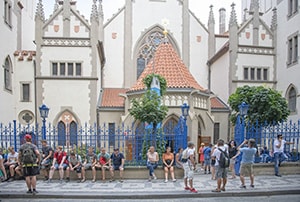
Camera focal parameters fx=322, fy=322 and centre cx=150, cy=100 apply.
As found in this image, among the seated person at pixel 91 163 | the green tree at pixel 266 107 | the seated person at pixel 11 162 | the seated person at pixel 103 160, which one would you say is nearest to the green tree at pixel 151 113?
the seated person at pixel 103 160

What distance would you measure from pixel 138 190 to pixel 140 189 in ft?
0.60

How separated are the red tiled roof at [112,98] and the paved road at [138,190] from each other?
10600 millimetres

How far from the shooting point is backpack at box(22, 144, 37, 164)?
960cm

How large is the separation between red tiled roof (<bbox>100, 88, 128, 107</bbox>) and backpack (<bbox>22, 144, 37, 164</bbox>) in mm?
12673

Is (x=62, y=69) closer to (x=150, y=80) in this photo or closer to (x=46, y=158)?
(x=150, y=80)

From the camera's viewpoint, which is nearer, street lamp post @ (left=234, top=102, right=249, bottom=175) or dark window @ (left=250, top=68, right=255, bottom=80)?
street lamp post @ (left=234, top=102, right=249, bottom=175)

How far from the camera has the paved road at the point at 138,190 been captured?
390 inches

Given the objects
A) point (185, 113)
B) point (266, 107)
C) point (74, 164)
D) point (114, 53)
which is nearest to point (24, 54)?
point (114, 53)

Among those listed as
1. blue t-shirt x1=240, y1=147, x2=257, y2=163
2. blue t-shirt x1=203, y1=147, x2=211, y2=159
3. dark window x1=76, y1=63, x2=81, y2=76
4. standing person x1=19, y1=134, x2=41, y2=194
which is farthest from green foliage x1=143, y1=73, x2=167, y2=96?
dark window x1=76, y1=63, x2=81, y2=76

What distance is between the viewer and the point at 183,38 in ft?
85.1

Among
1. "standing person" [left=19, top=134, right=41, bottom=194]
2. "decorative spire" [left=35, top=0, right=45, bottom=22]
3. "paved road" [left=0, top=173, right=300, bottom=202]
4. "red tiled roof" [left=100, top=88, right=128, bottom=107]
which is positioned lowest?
"paved road" [left=0, top=173, right=300, bottom=202]

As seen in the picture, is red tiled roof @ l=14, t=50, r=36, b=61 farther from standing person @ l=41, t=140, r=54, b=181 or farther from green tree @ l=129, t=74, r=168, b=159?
green tree @ l=129, t=74, r=168, b=159

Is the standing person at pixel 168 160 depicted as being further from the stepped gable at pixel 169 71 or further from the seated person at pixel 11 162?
the stepped gable at pixel 169 71

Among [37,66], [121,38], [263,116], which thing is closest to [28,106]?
[37,66]
